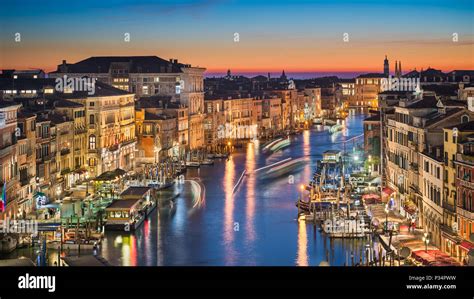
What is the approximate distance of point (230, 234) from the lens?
1152cm

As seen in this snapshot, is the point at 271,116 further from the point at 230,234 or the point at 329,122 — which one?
the point at 230,234

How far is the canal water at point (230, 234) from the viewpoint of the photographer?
32.9 feet

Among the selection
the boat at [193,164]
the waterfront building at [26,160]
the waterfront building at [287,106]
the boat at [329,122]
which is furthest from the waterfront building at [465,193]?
the boat at [329,122]

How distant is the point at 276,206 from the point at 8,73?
8979 millimetres

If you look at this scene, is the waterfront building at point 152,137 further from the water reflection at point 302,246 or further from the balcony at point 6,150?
the balcony at point 6,150

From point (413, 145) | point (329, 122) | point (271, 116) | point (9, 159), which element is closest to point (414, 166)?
point (413, 145)

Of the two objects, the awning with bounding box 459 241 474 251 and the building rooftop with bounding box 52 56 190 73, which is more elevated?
the building rooftop with bounding box 52 56 190 73

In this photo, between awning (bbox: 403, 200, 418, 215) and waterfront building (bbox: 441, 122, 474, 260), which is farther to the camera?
awning (bbox: 403, 200, 418, 215)

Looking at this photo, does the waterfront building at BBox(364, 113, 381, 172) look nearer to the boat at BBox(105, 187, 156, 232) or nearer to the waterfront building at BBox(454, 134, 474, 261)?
the boat at BBox(105, 187, 156, 232)

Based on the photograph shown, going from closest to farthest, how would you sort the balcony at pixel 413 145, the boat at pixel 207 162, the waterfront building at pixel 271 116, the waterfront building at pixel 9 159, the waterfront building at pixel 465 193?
the waterfront building at pixel 465 193 < the waterfront building at pixel 9 159 < the balcony at pixel 413 145 < the boat at pixel 207 162 < the waterfront building at pixel 271 116

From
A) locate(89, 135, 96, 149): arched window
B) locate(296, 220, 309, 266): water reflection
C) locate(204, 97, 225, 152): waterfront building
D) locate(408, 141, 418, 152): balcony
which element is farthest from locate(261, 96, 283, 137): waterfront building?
locate(296, 220, 309, 266): water reflection

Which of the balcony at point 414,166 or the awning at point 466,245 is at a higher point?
the balcony at point 414,166

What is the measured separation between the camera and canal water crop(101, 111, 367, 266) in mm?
10016

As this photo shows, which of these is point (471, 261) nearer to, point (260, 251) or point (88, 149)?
point (260, 251)
